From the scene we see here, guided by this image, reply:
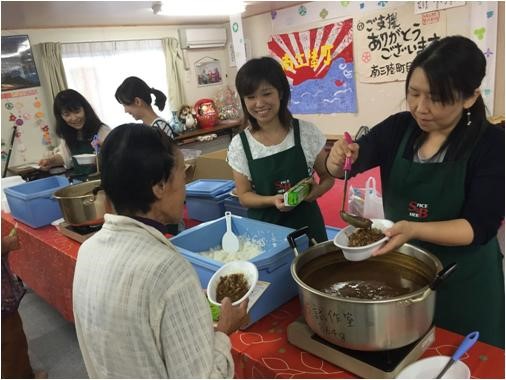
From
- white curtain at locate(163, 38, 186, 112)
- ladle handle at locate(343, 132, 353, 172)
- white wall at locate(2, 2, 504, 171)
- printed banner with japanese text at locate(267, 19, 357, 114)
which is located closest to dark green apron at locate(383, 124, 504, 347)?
ladle handle at locate(343, 132, 353, 172)

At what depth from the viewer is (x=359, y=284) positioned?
117 cm

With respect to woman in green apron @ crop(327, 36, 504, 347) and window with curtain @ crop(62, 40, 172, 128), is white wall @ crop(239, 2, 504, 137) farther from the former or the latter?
woman in green apron @ crop(327, 36, 504, 347)

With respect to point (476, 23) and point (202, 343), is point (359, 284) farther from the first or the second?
point (476, 23)

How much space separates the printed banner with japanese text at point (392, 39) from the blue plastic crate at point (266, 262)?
11.2 ft

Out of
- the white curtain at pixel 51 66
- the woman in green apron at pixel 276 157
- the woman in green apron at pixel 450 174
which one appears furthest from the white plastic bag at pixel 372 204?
the white curtain at pixel 51 66

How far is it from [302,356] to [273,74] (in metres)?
1.12

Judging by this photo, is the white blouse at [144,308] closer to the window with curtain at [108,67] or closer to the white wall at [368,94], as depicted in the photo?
the white wall at [368,94]

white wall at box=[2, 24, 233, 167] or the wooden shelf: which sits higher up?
white wall at box=[2, 24, 233, 167]

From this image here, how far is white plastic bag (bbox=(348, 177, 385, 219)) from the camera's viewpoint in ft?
7.41

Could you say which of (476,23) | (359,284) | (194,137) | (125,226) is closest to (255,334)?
(359,284)

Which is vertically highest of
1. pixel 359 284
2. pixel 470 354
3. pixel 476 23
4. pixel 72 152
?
pixel 476 23

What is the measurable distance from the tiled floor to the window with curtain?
2.57 metres

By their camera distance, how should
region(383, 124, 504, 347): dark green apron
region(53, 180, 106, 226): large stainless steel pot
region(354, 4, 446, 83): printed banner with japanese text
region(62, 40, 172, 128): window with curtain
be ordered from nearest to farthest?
1. region(383, 124, 504, 347): dark green apron
2. region(53, 180, 106, 226): large stainless steel pot
3. region(354, 4, 446, 83): printed banner with japanese text
4. region(62, 40, 172, 128): window with curtain

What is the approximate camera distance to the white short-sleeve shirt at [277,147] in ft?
5.93
